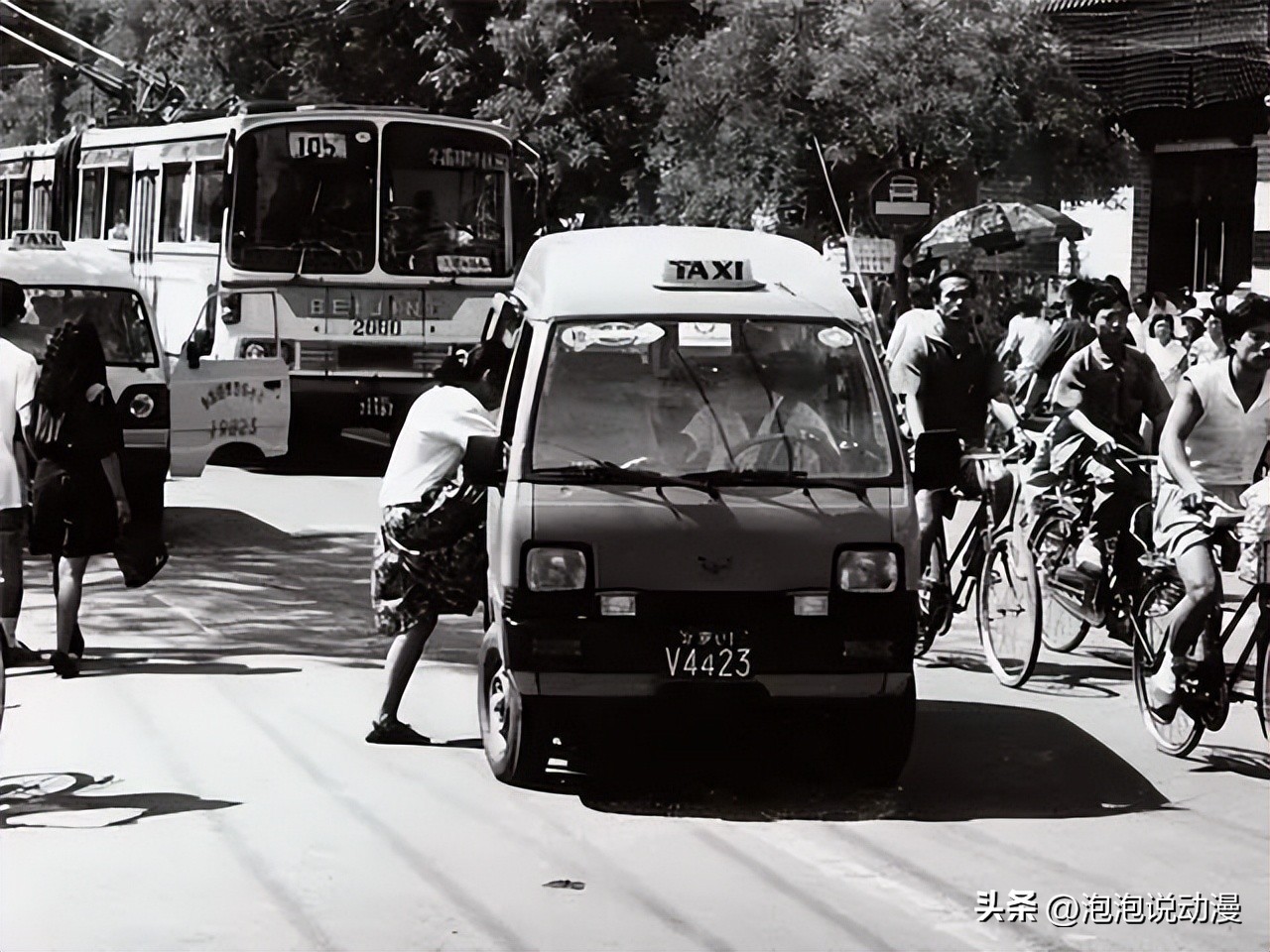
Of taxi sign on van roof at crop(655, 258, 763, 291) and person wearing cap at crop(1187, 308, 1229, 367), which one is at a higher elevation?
taxi sign on van roof at crop(655, 258, 763, 291)

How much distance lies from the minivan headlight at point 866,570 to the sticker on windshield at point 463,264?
12001 mm

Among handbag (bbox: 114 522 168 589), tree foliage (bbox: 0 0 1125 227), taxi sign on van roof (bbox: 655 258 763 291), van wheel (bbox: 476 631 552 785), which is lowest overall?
van wheel (bbox: 476 631 552 785)

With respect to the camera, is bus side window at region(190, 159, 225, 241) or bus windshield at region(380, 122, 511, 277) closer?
bus side window at region(190, 159, 225, 241)

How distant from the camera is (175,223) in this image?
795 inches

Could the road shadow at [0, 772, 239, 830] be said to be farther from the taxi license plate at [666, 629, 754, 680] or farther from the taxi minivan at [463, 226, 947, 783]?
the taxi license plate at [666, 629, 754, 680]

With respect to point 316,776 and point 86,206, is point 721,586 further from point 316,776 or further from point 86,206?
point 86,206

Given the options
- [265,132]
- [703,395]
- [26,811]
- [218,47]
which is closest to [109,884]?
[26,811]

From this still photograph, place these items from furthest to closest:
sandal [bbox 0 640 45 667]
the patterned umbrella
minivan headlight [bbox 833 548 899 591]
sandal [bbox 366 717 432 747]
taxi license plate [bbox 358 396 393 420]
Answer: the patterned umbrella, taxi license plate [bbox 358 396 393 420], sandal [bbox 0 640 45 667], sandal [bbox 366 717 432 747], minivan headlight [bbox 833 548 899 591]

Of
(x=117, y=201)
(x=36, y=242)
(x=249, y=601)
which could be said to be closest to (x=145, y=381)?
(x=36, y=242)

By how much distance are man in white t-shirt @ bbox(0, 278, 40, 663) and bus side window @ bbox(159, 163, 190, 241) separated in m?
10.6

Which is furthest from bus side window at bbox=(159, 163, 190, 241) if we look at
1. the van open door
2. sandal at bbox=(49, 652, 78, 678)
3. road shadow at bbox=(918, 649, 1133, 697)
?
road shadow at bbox=(918, 649, 1133, 697)

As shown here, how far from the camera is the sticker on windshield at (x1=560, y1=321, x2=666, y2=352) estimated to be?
26.6ft

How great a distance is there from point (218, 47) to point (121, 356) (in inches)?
938

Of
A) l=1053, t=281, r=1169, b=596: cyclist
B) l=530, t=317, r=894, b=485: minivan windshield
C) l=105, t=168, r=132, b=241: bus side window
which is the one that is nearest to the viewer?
l=530, t=317, r=894, b=485: minivan windshield
